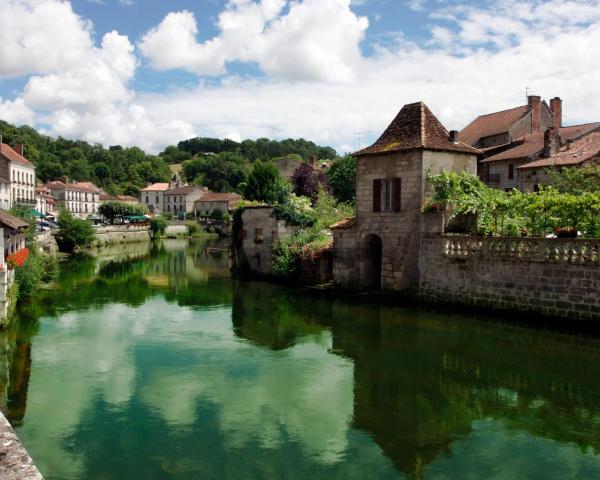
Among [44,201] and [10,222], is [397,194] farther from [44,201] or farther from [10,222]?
[44,201]

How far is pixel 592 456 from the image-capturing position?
9.15 meters

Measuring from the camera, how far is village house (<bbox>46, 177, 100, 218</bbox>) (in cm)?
9706

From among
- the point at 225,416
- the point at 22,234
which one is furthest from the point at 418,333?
the point at 22,234

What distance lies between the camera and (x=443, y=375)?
44.3ft

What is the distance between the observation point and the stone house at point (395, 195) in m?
23.4

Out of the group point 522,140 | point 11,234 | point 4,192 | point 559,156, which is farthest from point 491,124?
point 4,192

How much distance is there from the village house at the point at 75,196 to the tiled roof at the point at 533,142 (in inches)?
2801

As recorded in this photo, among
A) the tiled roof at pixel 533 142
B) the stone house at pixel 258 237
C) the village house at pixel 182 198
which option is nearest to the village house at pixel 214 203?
the village house at pixel 182 198

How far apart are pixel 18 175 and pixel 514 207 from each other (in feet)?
200

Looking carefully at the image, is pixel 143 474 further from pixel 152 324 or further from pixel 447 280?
pixel 447 280

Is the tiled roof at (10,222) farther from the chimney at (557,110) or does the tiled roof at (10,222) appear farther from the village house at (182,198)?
the village house at (182,198)

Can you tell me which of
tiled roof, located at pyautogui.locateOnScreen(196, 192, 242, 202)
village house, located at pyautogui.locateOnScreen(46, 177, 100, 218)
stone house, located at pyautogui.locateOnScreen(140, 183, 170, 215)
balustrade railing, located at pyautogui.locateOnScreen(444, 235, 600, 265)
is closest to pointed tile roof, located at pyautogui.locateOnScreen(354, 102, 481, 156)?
balustrade railing, located at pyautogui.locateOnScreen(444, 235, 600, 265)

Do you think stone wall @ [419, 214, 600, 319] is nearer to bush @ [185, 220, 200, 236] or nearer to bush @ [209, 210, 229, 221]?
bush @ [185, 220, 200, 236]

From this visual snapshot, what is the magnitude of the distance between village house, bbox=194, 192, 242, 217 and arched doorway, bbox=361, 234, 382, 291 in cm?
7752
